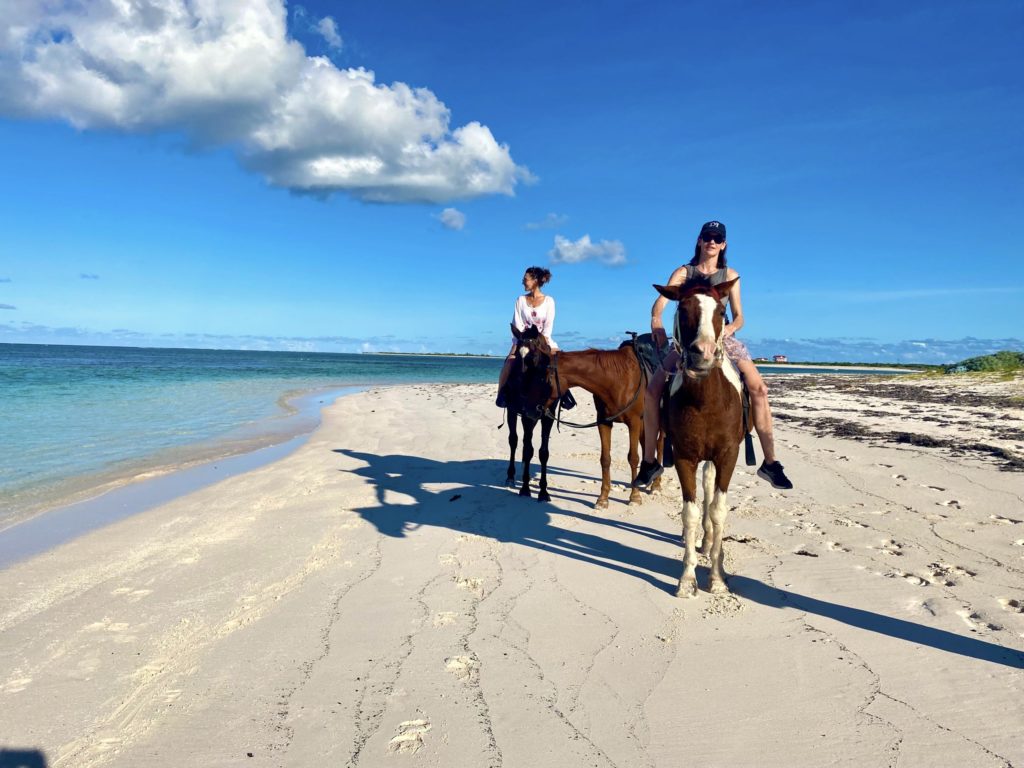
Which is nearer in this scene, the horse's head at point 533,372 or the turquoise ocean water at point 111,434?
the horse's head at point 533,372

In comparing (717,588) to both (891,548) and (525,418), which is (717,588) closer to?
(891,548)

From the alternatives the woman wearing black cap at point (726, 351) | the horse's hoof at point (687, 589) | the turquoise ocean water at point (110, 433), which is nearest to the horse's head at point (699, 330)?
the woman wearing black cap at point (726, 351)

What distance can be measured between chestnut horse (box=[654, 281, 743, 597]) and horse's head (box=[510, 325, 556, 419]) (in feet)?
9.86

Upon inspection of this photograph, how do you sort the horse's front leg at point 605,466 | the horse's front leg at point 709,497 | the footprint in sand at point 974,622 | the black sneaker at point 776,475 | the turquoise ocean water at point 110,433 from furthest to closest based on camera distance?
the turquoise ocean water at point 110,433
the horse's front leg at point 605,466
the black sneaker at point 776,475
the horse's front leg at point 709,497
the footprint in sand at point 974,622

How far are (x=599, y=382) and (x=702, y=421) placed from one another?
3.40 m

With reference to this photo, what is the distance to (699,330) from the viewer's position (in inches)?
162

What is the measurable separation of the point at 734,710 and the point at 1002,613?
244 cm

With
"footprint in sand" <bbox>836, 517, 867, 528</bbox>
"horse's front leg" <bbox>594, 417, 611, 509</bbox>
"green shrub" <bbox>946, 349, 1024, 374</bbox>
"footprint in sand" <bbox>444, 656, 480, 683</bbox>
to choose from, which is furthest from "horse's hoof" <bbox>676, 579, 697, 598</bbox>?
→ "green shrub" <bbox>946, 349, 1024, 374</bbox>

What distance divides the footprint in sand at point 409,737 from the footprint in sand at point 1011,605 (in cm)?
409

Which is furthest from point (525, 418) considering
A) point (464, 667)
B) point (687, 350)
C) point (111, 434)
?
point (111, 434)

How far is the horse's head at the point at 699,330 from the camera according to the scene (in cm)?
411

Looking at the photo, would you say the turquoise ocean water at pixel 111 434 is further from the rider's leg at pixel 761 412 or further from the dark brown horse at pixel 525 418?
the rider's leg at pixel 761 412

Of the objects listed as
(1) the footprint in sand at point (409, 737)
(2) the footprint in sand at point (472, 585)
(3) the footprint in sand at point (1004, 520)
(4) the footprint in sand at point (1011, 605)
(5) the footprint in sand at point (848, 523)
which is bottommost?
(2) the footprint in sand at point (472, 585)

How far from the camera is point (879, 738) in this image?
9.25ft
